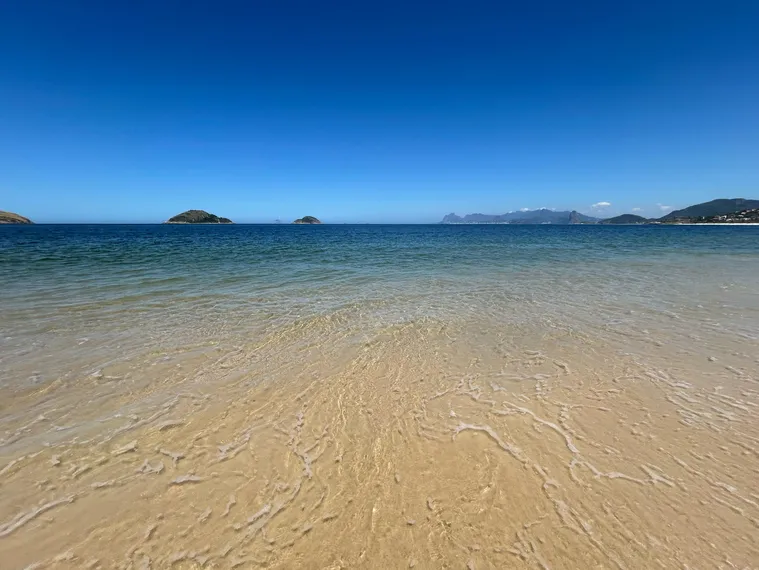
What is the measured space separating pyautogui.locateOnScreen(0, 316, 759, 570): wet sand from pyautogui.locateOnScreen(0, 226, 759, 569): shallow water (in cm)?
2

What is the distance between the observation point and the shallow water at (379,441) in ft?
8.79

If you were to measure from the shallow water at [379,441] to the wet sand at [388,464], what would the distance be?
0.02 meters

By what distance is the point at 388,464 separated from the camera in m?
3.54

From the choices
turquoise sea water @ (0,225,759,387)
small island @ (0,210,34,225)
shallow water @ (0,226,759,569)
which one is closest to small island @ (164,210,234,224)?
small island @ (0,210,34,225)

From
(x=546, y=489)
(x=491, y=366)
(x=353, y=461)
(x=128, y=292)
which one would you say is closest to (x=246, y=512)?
(x=353, y=461)

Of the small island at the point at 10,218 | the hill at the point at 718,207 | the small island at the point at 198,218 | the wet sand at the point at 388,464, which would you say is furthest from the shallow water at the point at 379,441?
the hill at the point at 718,207

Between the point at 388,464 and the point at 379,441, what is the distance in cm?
40

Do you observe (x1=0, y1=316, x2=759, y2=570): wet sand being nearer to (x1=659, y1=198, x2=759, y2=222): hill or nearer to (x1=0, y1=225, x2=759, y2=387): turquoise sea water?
(x1=0, y1=225, x2=759, y2=387): turquoise sea water

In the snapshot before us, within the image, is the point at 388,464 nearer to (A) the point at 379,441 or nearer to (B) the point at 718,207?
(A) the point at 379,441

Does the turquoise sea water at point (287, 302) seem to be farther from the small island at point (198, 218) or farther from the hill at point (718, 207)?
the hill at point (718, 207)

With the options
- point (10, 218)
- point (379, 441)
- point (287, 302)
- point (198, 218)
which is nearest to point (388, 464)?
point (379, 441)

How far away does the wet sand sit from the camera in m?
2.64

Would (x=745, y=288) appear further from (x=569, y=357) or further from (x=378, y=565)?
(x=378, y=565)

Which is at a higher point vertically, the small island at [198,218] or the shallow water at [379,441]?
the small island at [198,218]
